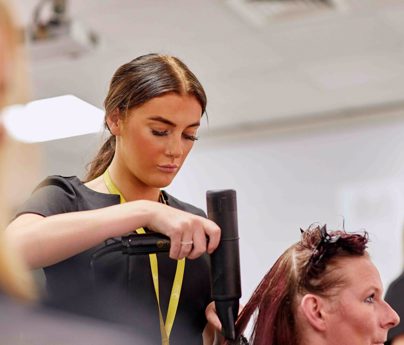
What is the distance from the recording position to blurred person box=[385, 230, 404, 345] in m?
1.83

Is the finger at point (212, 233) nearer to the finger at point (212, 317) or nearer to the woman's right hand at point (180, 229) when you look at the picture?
the woman's right hand at point (180, 229)

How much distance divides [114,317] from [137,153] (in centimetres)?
34

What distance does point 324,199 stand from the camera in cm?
535

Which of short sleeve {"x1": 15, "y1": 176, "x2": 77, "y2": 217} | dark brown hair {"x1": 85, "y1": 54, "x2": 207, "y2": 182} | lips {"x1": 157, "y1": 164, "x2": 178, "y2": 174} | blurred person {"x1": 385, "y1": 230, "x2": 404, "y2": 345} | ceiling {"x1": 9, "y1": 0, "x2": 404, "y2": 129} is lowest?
blurred person {"x1": 385, "y1": 230, "x2": 404, "y2": 345}

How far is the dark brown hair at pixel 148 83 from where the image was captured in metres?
1.27

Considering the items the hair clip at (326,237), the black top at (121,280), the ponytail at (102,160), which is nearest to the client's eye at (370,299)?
the hair clip at (326,237)

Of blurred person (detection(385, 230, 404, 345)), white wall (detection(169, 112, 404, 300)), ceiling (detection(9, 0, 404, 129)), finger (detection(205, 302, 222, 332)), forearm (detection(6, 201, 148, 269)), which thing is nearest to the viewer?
forearm (detection(6, 201, 148, 269))

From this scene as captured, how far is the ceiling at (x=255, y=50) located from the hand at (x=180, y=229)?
2344 millimetres

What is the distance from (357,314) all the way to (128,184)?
470 millimetres

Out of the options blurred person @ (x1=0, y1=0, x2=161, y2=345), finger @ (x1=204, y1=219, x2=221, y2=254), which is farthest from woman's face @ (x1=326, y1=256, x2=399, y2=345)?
blurred person @ (x1=0, y1=0, x2=161, y2=345)

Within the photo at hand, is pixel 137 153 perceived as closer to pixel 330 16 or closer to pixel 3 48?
pixel 3 48

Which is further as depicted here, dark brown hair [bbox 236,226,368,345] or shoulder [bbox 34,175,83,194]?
dark brown hair [bbox 236,226,368,345]

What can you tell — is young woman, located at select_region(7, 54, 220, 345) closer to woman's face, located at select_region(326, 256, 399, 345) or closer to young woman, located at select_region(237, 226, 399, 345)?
young woman, located at select_region(237, 226, 399, 345)

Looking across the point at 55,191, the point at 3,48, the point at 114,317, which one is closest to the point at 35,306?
the point at 3,48
